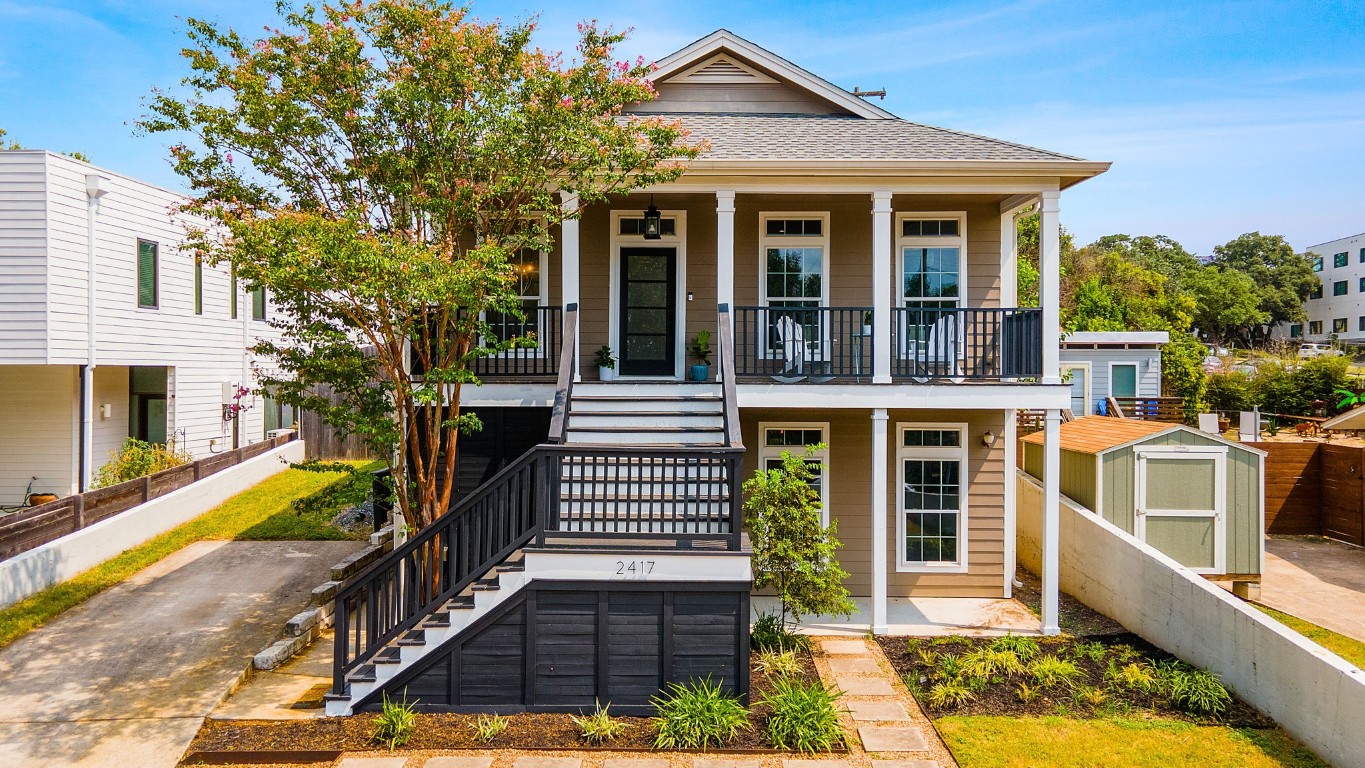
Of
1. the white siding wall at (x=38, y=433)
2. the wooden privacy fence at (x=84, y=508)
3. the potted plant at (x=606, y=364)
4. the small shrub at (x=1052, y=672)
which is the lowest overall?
the small shrub at (x=1052, y=672)

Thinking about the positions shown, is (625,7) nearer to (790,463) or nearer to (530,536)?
(790,463)

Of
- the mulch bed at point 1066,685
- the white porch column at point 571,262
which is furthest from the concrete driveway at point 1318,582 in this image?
the white porch column at point 571,262

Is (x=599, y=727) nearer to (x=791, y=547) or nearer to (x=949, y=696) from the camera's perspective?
(x=791, y=547)

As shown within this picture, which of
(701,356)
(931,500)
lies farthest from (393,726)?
(931,500)

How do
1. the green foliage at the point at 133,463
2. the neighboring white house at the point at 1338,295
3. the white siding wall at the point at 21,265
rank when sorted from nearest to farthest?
the white siding wall at the point at 21,265 < the green foliage at the point at 133,463 < the neighboring white house at the point at 1338,295

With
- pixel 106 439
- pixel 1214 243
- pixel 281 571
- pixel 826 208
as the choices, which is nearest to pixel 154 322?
pixel 106 439

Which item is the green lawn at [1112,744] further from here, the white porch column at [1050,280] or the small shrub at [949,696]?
the white porch column at [1050,280]

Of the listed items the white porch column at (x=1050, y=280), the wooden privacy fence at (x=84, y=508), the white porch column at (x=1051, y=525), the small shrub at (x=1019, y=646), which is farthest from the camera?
the wooden privacy fence at (x=84, y=508)

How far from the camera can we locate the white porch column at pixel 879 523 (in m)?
7.91

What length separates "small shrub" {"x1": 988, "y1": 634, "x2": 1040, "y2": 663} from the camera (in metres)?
7.10

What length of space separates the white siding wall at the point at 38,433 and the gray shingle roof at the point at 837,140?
11.6 meters

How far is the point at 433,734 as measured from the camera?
18.6 ft

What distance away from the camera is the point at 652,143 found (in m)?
7.48

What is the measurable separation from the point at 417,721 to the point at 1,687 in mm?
3962
